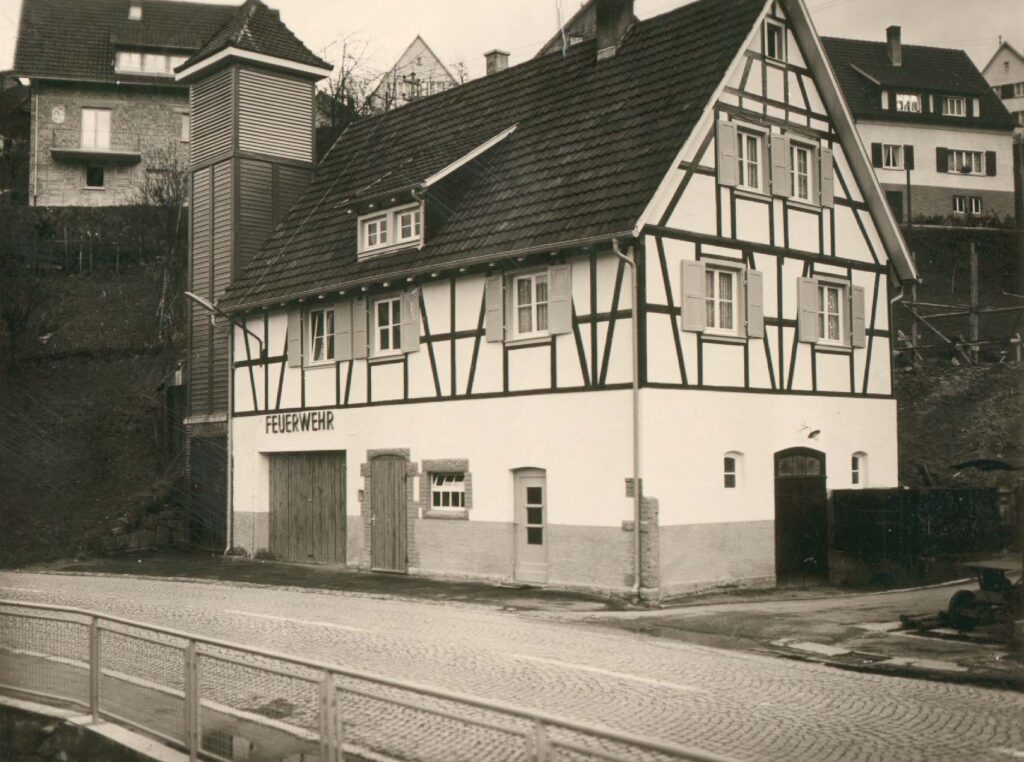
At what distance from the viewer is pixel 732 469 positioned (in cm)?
2031

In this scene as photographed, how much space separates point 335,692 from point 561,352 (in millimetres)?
13279

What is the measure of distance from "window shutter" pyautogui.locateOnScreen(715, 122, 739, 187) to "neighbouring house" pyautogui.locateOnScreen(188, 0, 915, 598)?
2.3 inches

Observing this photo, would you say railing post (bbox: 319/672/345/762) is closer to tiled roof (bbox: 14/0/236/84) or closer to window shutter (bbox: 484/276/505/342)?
window shutter (bbox: 484/276/505/342)

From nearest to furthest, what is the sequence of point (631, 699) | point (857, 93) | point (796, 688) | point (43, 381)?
1. point (631, 699)
2. point (796, 688)
3. point (857, 93)
4. point (43, 381)

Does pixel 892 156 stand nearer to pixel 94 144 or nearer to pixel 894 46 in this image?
pixel 894 46

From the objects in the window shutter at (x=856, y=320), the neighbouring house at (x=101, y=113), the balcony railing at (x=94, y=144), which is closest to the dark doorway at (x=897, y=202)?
the window shutter at (x=856, y=320)

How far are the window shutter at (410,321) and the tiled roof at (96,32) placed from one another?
12.7m

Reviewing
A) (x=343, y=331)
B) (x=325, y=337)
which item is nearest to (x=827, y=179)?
(x=343, y=331)

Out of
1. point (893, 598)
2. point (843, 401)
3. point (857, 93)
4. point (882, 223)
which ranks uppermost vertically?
point (857, 93)

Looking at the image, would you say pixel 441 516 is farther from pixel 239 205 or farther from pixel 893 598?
pixel 239 205

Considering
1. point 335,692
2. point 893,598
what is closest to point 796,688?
point 335,692

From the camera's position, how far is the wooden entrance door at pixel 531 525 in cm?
2019

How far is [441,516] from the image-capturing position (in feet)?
72.0

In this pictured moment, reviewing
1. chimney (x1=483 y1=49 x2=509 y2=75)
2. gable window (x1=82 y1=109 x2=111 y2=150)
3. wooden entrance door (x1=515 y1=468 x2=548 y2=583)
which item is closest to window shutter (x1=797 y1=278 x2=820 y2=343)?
wooden entrance door (x1=515 y1=468 x2=548 y2=583)
